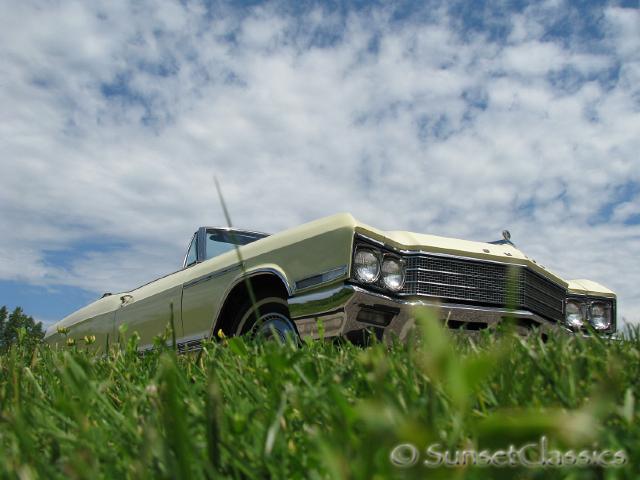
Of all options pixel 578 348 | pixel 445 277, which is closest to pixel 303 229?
pixel 445 277

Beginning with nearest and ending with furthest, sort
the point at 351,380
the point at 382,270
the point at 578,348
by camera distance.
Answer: the point at 351,380 → the point at 578,348 → the point at 382,270

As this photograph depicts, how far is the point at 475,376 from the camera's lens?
1.24ft

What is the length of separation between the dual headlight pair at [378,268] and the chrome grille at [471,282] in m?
0.08

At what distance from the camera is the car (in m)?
3.37

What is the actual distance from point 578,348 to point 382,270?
6.16 feet

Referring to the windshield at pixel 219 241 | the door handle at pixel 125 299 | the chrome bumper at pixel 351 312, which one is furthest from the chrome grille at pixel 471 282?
the door handle at pixel 125 299

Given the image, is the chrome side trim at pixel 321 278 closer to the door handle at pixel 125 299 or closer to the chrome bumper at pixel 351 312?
the chrome bumper at pixel 351 312

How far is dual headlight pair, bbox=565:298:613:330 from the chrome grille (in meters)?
0.59

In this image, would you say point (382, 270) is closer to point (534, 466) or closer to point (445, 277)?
point (445, 277)

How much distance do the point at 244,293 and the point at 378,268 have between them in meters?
1.06

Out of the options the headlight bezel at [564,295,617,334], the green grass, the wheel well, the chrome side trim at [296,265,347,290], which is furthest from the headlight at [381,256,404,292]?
the headlight bezel at [564,295,617,334]

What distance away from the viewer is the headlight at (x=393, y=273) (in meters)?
3.59

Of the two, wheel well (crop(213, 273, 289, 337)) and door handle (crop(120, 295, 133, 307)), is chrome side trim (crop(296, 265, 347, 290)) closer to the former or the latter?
wheel well (crop(213, 273, 289, 337))

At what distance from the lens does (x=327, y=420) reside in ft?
3.69
